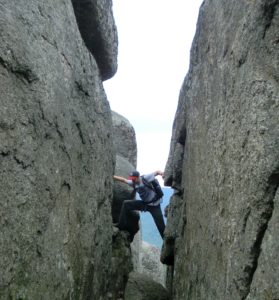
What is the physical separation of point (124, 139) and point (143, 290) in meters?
6.19

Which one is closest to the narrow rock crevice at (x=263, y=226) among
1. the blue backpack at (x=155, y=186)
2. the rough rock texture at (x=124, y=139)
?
the blue backpack at (x=155, y=186)

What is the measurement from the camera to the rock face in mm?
4625

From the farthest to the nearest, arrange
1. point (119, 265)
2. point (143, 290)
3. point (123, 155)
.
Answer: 1. point (123, 155)
2. point (119, 265)
3. point (143, 290)

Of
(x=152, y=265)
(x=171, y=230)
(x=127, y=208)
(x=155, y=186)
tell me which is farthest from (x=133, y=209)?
(x=152, y=265)

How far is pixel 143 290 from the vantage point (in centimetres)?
869

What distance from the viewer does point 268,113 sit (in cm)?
471

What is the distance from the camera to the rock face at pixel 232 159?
182 inches


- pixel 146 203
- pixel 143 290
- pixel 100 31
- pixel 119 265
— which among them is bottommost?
pixel 143 290

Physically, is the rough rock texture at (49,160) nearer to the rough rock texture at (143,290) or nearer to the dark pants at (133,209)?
the rough rock texture at (143,290)

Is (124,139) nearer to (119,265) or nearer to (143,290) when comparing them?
(119,265)

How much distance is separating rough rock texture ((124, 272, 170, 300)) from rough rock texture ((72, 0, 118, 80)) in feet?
11.9

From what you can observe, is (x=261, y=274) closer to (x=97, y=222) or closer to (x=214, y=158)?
(x=214, y=158)

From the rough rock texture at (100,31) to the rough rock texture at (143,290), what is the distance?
3.63m

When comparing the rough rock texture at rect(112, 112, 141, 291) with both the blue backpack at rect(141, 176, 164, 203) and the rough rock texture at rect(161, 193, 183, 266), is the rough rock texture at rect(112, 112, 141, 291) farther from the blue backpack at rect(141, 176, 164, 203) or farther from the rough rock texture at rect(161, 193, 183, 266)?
the rough rock texture at rect(161, 193, 183, 266)
